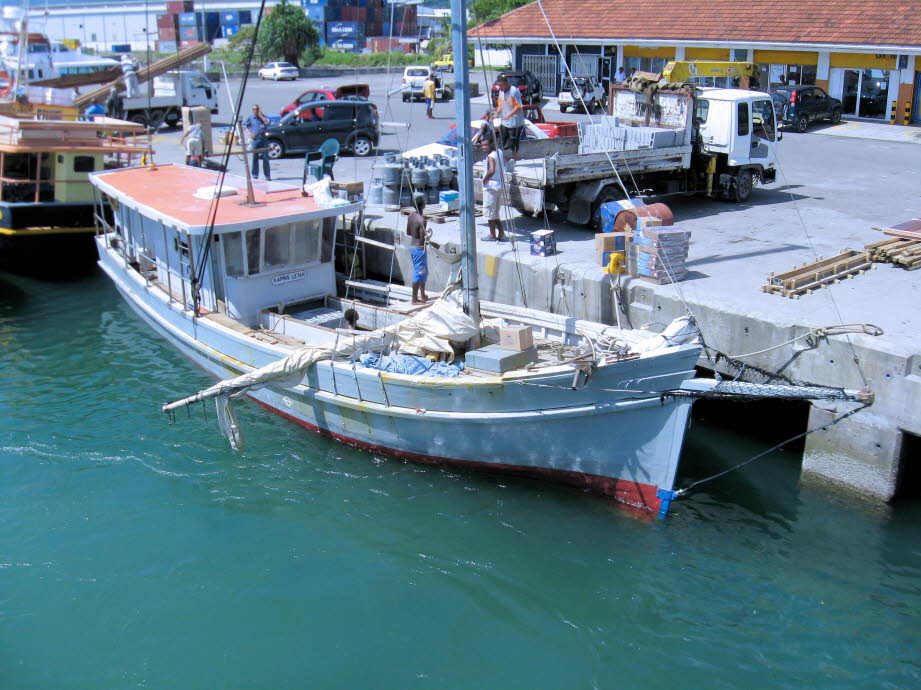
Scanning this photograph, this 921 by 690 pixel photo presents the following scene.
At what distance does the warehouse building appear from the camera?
1051 inches

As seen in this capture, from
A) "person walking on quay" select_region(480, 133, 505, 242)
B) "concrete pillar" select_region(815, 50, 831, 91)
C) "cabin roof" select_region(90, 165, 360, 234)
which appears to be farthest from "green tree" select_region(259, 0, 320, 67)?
"person walking on quay" select_region(480, 133, 505, 242)

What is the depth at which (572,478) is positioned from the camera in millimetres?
9789

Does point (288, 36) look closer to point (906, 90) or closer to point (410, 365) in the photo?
point (906, 90)

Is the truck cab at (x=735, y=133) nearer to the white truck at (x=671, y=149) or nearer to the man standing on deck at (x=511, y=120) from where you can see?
the white truck at (x=671, y=149)

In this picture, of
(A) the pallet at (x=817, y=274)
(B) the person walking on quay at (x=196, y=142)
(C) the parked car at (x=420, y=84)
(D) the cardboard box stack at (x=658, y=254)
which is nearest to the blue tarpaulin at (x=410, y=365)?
(D) the cardboard box stack at (x=658, y=254)

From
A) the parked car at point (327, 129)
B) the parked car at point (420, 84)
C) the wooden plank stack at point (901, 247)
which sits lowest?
the wooden plank stack at point (901, 247)

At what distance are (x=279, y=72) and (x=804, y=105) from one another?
37.2 m

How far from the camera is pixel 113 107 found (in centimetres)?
2986

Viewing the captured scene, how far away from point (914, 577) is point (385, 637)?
17.2ft

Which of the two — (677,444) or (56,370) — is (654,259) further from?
(56,370)

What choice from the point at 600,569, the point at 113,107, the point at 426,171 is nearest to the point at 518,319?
the point at 600,569

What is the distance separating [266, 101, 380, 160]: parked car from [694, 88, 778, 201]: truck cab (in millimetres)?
10372

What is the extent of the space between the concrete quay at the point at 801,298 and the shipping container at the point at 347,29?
6430cm

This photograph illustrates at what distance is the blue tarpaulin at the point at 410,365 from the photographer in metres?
10.1
